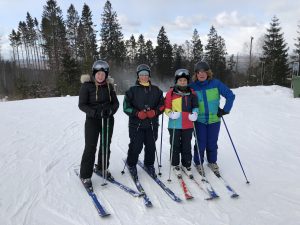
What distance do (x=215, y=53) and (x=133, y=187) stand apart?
5020 centimetres

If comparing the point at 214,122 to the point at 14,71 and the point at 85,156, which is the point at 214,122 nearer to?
the point at 85,156

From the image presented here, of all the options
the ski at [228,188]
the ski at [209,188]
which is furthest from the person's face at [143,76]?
the ski at [228,188]

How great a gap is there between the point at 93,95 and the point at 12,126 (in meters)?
5.63

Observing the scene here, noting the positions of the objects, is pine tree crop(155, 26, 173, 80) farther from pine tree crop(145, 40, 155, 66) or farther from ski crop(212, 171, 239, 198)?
ski crop(212, 171, 239, 198)

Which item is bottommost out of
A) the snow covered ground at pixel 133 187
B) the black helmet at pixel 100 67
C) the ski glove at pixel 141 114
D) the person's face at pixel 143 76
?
the snow covered ground at pixel 133 187

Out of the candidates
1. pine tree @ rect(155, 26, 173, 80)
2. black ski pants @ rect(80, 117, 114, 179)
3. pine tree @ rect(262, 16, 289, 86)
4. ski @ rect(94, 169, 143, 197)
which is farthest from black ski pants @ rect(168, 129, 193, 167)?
pine tree @ rect(155, 26, 173, 80)

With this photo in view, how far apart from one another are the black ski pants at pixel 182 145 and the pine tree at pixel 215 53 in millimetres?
46666

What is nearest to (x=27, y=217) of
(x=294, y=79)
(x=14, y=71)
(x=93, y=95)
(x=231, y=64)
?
(x=93, y=95)

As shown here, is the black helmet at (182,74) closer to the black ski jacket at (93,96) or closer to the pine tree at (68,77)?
the black ski jacket at (93,96)

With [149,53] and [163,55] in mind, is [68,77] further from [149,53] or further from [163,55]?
[149,53]

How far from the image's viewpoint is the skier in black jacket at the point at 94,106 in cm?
452

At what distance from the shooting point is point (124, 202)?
419cm

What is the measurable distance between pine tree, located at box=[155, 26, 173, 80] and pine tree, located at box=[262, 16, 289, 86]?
1449 centimetres

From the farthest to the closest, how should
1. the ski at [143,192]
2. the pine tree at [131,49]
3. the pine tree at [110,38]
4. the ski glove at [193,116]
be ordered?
1. the pine tree at [131,49]
2. the pine tree at [110,38]
3. the ski glove at [193,116]
4. the ski at [143,192]
